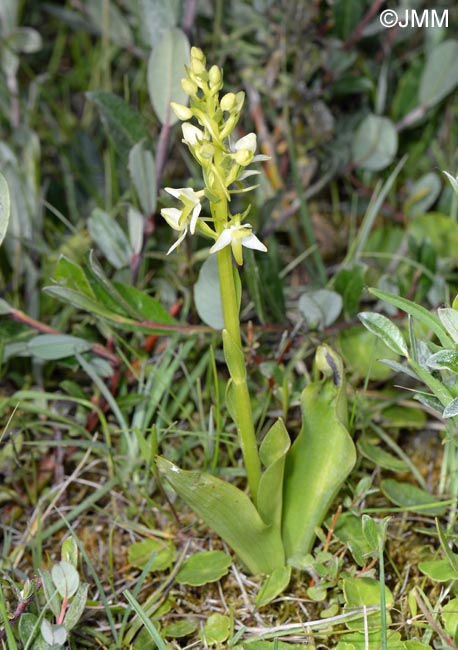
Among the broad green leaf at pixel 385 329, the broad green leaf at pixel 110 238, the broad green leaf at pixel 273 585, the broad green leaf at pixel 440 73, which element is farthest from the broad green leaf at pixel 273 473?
the broad green leaf at pixel 440 73

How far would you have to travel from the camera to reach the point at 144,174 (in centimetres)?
165

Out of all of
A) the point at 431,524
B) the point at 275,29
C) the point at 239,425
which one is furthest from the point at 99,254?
the point at 431,524

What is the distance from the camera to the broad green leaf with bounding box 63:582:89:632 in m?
1.20

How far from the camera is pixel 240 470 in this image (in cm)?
150

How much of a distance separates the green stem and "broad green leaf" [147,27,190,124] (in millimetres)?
658

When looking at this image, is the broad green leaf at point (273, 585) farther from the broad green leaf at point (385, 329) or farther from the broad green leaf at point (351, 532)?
the broad green leaf at point (385, 329)

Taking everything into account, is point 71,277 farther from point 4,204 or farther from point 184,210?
point 184,210

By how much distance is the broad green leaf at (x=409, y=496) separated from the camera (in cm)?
144

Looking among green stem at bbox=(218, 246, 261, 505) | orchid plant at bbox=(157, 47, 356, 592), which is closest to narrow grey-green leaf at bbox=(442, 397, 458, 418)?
orchid plant at bbox=(157, 47, 356, 592)

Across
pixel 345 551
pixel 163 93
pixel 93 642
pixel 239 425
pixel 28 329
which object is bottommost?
pixel 93 642

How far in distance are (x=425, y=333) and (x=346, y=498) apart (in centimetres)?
52

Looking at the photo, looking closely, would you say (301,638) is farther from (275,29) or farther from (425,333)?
(275,29)

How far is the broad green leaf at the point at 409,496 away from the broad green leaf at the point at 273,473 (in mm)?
275

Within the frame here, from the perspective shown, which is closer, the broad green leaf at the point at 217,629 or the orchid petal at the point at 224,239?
the orchid petal at the point at 224,239
